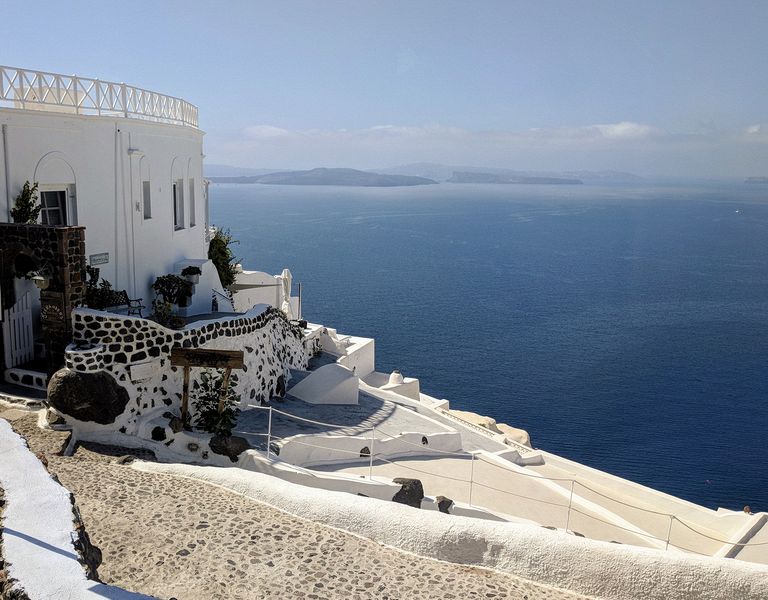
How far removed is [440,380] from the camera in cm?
4778

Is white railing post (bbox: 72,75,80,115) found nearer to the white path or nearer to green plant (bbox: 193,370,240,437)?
green plant (bbox: 193,370,240,437)

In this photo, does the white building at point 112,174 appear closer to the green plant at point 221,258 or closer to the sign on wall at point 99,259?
the sign on wall at point 99,259

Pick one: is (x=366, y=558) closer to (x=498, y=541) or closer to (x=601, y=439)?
(x=498, y=541)

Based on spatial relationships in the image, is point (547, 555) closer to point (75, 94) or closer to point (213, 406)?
point (213, 406)

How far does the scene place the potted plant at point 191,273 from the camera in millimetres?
21688

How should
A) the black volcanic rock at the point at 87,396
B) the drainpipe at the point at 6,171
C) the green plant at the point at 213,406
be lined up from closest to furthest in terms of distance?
the black volcanic rock at the point at 87,396, the green plant at the point at 213,406, the drainpipe at the point at 6,171

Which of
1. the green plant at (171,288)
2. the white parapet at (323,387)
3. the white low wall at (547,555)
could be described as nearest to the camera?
the white low wall at (547,555)

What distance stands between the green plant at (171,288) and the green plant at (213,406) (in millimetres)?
5384

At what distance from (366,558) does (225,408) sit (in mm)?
6905

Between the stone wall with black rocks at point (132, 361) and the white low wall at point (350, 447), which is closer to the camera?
the stone wall with black rocks at point (132, 361)

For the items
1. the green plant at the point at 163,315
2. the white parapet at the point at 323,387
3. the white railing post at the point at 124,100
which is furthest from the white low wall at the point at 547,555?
the white railing post at the point at 124,100

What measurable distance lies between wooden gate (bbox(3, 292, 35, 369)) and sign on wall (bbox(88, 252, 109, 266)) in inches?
78.6

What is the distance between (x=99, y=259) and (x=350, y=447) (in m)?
7.82

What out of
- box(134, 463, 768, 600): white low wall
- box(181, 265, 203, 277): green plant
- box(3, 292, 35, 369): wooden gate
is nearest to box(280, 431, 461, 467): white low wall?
box(134, 463, 768, 600): white low wall
